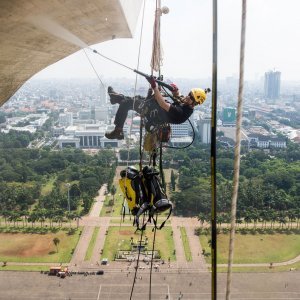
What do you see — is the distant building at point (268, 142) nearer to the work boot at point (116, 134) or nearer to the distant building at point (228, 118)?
the distant building at point (228, 118)

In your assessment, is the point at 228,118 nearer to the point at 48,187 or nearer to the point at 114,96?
the point at 48,187

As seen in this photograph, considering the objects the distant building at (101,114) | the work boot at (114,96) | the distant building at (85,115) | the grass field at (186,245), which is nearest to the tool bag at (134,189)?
the work boot at (114,96)

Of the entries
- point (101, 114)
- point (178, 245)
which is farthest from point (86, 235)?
point (101, 114)

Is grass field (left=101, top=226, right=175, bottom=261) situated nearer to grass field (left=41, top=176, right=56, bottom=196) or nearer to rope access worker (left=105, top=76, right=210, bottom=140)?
grass field (left=41, top=176, right=56, bottom=196)

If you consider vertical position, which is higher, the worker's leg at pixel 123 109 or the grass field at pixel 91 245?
the worker's leg at pixel 123 109


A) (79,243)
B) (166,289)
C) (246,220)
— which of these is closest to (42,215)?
(79,243)

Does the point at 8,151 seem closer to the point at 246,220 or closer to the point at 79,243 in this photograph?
the point at 79,243

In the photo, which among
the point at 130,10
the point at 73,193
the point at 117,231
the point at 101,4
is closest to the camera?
the point at 101,4

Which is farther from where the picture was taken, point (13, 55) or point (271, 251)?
point (271, 251)
